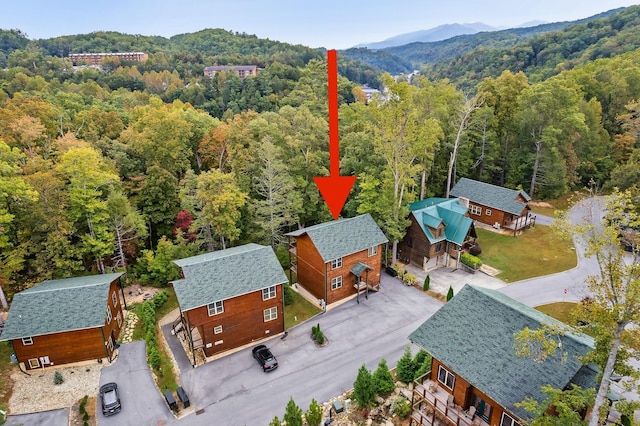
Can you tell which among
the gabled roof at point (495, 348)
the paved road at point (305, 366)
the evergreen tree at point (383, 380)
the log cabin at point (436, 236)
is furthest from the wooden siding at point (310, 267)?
the gabled roof at point (495, 348)

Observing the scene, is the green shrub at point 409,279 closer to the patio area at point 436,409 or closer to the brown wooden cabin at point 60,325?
the patio area at point 436,409

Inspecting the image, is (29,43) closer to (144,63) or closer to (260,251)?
(144,63)

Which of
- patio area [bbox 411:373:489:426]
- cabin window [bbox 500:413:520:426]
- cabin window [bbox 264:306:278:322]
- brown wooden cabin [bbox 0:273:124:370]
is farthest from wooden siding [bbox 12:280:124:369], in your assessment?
cabin window [bbox 500:413:520:426]

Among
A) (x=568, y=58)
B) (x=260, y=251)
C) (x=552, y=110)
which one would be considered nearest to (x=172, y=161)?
(x=260, y=251)

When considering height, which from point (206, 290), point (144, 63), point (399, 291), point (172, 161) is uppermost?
point (144, 63)

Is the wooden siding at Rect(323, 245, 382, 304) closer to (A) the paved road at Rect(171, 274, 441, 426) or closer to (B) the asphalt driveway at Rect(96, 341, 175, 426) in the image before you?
(A) the paved road at Rect(171, 274, 441, 426)

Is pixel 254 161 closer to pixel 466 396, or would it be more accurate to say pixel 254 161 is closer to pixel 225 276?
pixel 225 276
